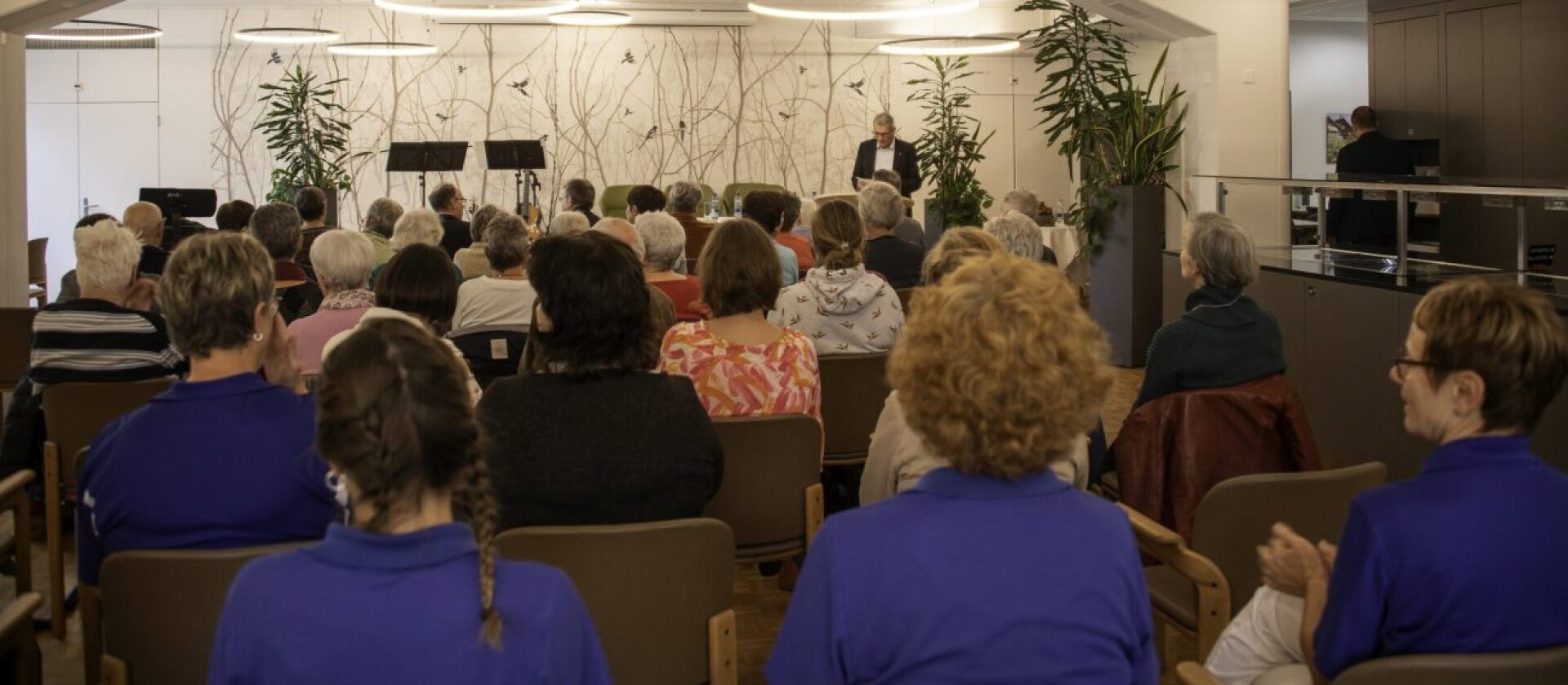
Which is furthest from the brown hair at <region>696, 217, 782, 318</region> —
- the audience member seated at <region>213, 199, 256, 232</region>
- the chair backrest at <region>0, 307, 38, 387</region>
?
the audience member seated at <region>213, 199, 256, 232</region>

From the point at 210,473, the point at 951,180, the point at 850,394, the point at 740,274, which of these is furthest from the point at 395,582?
the point at 951,180

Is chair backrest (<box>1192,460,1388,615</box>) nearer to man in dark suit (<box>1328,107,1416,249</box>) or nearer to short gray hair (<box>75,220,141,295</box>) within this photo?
short gray hair (<box>75,220,141,295</box>)

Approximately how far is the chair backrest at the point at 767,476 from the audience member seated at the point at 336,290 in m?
1.61

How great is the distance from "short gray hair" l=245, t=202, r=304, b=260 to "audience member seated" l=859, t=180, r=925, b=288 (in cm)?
273

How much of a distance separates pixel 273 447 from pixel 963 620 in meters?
1.47

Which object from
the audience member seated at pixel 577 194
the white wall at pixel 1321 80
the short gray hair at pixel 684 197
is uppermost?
the white wall at pixel 1321 80

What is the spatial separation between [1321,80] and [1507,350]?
46.6 ft

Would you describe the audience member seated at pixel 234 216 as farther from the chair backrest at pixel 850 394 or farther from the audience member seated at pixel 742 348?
the audience member seated at pixel 742 348

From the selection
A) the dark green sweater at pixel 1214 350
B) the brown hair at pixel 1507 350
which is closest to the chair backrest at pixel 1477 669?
the brown hair at pixel 1507 350

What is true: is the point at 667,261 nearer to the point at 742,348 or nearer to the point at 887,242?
the point at 887,242

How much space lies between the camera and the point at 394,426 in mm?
1694

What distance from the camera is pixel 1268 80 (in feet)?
33.0

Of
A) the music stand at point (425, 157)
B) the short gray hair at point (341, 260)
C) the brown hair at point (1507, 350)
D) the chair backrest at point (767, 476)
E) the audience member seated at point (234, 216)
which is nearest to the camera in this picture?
the brown hair at point (1507, 350)

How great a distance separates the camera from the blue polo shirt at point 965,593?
1.80m
